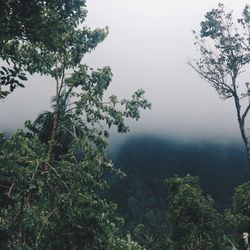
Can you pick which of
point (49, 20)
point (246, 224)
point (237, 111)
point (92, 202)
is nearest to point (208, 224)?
point (246, 224)

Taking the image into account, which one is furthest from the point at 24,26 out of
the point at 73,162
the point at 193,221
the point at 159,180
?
the point at 159,180

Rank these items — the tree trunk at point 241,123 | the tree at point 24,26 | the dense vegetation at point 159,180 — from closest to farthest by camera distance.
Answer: the tree at point 24,26, the tree trunk at point 241,123, the dense vegetation at point 159,180

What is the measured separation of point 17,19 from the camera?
611cm

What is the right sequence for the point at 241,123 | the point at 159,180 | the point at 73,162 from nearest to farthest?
the point at 73,162
the point at 241,123
the point at 159,180

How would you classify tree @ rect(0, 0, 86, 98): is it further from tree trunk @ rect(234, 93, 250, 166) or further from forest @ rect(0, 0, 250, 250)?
tree trunk @ rect(234, 93, 250, 166)

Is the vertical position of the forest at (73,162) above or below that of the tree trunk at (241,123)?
below

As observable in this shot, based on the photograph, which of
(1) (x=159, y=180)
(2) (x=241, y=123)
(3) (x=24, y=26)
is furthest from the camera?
(1) (x=159, y=180)

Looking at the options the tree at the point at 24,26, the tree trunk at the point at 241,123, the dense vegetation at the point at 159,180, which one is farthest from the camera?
the dense vegetation at the point at 159,180

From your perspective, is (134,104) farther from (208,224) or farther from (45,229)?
(208,224)

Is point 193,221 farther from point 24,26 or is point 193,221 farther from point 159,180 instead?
point 159,180

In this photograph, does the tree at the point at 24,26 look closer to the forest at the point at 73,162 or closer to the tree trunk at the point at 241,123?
the forest at the point at 73,162

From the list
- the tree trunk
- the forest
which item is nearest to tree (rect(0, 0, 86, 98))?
the forest

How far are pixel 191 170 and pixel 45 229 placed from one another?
11973 cm

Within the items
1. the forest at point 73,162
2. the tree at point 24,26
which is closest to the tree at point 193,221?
the forest at point 73,162
